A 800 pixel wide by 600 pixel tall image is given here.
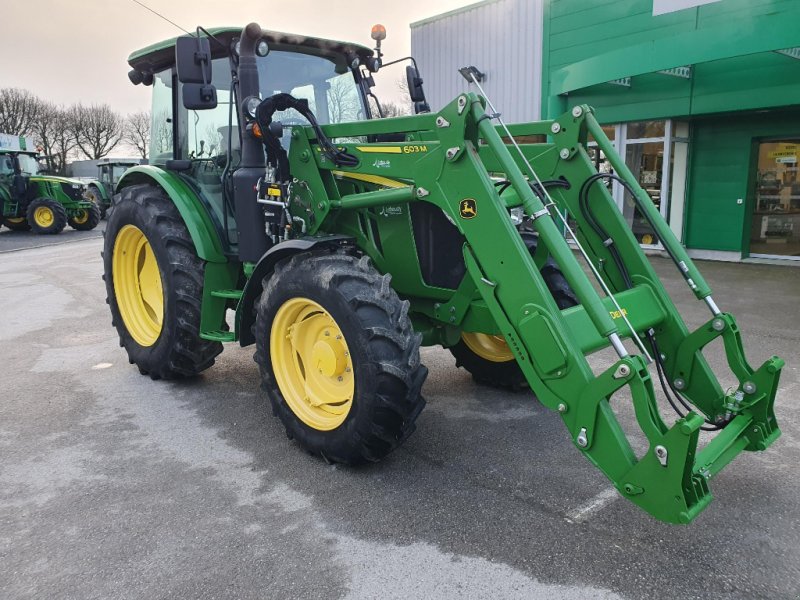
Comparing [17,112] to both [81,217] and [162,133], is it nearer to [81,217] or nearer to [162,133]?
[81,217]

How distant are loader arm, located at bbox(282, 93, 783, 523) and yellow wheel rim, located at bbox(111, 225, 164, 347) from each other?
2052 millimetres

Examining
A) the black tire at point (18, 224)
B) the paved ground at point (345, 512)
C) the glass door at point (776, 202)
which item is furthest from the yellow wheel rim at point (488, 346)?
the black tire at point (18, 224)

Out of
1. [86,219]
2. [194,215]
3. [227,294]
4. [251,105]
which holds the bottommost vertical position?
[227,294]

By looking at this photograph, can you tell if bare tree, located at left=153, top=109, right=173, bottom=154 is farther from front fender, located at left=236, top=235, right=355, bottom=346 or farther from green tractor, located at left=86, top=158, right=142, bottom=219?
green tractor, located at left=86, top=158, right=142, bottom=219

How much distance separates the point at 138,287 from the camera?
18.8 ft

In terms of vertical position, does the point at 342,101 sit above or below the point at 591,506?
above

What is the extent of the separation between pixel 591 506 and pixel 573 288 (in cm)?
116

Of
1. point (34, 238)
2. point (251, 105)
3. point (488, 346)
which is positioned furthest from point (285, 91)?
point (34, 238)

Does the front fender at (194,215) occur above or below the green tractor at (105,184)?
below

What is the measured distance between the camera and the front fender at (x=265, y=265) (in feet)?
12.4

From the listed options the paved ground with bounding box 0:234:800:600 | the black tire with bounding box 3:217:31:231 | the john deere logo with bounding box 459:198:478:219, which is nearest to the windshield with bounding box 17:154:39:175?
the black tire with bounding box 3:217:31:231

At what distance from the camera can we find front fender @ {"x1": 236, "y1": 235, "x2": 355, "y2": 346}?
12.4 ft

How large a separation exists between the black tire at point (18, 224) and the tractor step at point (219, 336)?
1950 cm

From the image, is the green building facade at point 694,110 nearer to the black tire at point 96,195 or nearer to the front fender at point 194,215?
the front fender at point 194,215
